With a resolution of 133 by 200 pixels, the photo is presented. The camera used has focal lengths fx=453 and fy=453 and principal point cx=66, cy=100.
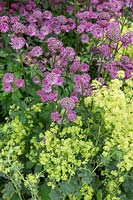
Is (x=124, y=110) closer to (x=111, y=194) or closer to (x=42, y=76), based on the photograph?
(x=111, y=194)

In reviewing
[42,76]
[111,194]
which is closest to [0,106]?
[42,76]

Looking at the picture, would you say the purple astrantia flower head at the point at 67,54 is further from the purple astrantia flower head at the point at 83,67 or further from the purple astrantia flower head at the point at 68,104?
the purple astrantia flower head at the point at 68,104

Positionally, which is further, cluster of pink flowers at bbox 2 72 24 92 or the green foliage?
cluster of pink flowers at bbox 2 72 24 92

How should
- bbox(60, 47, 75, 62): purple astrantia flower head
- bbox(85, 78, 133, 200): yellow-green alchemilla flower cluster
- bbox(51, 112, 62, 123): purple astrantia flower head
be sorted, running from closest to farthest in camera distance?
bbox(85, 78, 133, 200): yellow-green alchemilla flower cluster < bbox(51, 112, 62, 123): purple astrantia flower head < bbox(60, 47, 75, 62): purple astrantia flower head

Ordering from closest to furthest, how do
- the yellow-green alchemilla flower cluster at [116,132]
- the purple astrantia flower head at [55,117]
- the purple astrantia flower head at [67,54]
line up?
the yellow-green alchemilla flower cluster at [116,132] < the purple astrantia flower head at [55,117] < the purple astrantia flower head at [67,54]

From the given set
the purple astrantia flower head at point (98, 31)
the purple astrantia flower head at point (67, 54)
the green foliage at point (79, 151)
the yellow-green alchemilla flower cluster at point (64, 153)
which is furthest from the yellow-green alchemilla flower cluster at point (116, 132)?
the purple astrantia flower head at point (98, 31)

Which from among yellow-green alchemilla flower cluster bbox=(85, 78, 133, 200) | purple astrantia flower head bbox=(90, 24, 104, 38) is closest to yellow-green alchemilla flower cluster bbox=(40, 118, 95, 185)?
yellow-green alchemilla flower cluster bbox=(85, 78, 133, 200)

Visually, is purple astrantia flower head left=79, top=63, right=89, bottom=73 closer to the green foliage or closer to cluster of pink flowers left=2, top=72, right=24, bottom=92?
the green foliage

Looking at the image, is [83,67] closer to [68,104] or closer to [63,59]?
[63,59]

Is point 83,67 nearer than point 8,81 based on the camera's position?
No

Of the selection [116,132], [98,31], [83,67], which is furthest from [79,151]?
[98,31]

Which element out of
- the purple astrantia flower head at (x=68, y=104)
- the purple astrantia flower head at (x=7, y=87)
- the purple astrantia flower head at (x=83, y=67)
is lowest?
the purple astrantia flower head at (x=7, y=87)

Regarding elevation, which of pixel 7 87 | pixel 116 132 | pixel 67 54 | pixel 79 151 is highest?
pixel 67 54

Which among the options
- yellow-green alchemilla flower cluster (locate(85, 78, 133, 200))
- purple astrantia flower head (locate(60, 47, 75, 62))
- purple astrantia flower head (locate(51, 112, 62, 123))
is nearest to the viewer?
yellow-green alchemilla flower cluster (locate(85, 78, 133, 200))
